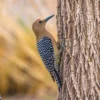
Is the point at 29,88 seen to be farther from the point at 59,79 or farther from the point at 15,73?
the point at 59,79

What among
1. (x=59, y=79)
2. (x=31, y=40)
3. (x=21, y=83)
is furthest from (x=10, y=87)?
(x=59, y=79)

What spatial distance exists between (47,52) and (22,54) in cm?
499

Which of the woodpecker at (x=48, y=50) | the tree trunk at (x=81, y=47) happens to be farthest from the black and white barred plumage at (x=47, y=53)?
the tree trunk at (x=81, y=47)

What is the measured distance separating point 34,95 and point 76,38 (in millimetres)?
5605

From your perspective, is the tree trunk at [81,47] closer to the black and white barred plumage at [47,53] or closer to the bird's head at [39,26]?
the black and white barred plumage at [47,53]

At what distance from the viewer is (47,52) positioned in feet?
25.5

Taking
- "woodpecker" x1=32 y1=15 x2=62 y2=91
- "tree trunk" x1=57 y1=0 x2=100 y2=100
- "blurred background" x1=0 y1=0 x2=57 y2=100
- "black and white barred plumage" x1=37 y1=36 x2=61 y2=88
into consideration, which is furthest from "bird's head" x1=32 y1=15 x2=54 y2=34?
"blurred background" x1=0 y1=0 x2=57 y2=100

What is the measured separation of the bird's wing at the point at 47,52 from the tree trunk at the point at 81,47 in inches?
21.4

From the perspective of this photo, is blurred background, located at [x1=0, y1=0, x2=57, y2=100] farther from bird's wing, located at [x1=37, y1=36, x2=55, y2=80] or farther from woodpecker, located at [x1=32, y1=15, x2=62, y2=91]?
bird's wing, located at [x1=37, y1=36, x2=55, y2=80]

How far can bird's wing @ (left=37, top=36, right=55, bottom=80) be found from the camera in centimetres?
764

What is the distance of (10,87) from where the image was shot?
12.6m

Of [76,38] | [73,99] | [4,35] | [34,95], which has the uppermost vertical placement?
[76,38]

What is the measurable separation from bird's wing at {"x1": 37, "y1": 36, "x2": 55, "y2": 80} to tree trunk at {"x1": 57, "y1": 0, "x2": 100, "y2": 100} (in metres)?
0.54

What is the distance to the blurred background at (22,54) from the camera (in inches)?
494
